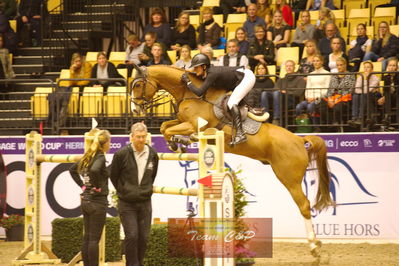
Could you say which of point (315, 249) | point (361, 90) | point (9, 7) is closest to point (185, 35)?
point (361, 90)

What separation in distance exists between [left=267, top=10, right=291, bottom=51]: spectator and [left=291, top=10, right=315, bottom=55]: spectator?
170mm

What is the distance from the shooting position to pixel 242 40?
14.4m

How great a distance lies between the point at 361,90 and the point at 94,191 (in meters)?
5.62

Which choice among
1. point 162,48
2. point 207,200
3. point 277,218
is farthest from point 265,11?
point 207,200

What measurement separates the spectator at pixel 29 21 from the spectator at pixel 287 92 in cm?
668

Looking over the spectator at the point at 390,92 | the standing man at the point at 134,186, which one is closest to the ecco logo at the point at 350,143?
the spectator at the point at 390,92

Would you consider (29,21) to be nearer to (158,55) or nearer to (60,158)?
(158,55)

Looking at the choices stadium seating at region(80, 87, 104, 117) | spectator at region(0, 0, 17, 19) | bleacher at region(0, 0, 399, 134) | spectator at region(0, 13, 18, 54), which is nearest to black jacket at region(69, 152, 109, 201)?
bleacher at region(0, 0, 399, 134)

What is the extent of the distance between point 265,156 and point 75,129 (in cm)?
437

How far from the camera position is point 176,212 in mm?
13078

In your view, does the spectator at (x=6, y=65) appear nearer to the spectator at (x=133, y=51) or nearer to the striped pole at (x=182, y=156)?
the spectator at (x=133, y=51)

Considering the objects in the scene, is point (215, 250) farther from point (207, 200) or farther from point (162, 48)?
point (162, 48)

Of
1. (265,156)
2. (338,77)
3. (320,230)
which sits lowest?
(320,230)

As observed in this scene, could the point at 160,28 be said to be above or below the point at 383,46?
above
